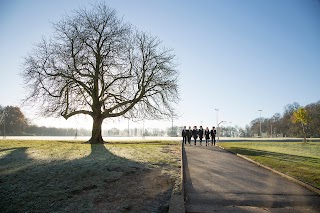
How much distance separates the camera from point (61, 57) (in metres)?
25.2

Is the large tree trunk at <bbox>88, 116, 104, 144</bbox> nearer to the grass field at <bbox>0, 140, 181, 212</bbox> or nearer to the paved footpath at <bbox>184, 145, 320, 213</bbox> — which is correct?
the grass field at <bbox>0, 140, 181, 212</bbox>

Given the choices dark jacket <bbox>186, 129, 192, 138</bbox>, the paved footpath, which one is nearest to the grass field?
the paved footpath

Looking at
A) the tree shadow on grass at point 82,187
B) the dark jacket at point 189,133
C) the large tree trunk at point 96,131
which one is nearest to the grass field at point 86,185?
the tree shadow on grass at point 82,187

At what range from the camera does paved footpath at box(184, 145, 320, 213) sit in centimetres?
719

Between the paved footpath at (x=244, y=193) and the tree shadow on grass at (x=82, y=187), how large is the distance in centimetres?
112

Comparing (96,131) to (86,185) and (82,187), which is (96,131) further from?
(82,187)

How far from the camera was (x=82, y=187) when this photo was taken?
9242mm

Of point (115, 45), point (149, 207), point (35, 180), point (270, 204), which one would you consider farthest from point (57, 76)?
point (270, 204)

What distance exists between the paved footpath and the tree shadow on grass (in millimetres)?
1123

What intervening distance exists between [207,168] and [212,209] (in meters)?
6.40

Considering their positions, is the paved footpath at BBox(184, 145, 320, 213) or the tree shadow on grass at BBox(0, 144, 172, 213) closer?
the paved footpath at BBox(184, 145, 320, 213)

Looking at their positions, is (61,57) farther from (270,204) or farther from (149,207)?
(270,204)

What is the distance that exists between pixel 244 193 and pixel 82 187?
5832mm

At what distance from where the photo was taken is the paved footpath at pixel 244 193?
283 inches
